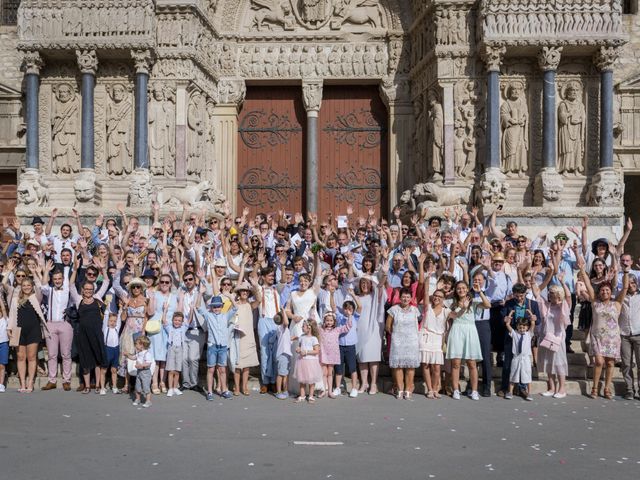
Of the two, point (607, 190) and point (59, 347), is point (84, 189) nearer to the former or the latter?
point (59, 347)

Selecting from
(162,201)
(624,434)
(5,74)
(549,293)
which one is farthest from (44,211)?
(624,434)

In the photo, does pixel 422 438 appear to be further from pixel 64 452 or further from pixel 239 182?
pixel 239 182

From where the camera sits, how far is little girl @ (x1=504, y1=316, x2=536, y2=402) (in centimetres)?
970

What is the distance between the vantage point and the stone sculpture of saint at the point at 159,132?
16.3 m

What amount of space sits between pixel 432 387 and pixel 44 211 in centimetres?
888

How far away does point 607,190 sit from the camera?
15.2m

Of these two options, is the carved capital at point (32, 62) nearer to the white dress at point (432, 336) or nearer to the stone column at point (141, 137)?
the stone column at point (141, 137)

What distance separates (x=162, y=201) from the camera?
1603 cm

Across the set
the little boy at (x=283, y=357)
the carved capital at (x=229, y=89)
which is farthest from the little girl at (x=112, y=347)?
the carved capital at (x=229, y=89)

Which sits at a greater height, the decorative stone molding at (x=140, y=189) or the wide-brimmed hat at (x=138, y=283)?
the decorative stone molding at (x=140, y=189)

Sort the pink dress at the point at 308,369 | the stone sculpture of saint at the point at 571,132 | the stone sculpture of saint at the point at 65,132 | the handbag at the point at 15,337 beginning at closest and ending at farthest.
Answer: the pink dress at the point at 308,369, the handbag at the point at 15,337, the stone sculpture of saint at the point at 571,132, the stone sculpture of saint at the point at 65,132

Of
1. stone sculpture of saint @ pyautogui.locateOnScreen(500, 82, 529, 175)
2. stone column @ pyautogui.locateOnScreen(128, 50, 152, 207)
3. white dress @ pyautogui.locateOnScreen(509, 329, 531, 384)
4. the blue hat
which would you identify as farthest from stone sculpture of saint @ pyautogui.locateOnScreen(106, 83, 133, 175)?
white dress @ pyautogui.locateOnScreen(509, 329, 531, 384)

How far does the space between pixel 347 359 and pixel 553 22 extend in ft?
28.6

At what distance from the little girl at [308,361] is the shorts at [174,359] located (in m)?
1.49
